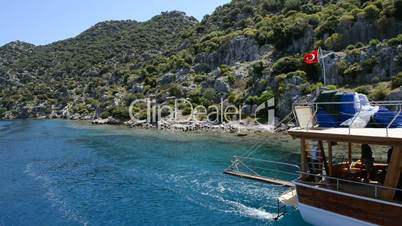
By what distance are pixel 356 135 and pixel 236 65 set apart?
243 ft

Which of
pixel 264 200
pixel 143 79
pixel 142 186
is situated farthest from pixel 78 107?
pixel 264 200

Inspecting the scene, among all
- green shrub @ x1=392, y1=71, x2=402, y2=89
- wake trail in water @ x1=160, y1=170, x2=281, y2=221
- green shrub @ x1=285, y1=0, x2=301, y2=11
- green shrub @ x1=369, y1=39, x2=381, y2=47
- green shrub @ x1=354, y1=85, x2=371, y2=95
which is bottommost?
wake trail in water @ x1=160, y1=170, x2=281, y2=221

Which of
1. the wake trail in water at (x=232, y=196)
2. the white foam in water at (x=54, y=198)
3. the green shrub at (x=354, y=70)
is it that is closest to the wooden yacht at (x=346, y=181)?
the wake trail in water at (x=232, y=196)

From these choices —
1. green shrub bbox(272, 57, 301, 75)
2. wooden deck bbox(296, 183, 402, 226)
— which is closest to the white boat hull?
wooden deck bbox(296, 183, 402, 226)

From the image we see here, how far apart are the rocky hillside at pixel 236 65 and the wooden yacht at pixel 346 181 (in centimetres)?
790

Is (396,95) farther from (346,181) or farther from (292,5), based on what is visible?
(292,5)

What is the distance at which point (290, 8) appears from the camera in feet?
335

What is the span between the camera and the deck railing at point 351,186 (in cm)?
1592

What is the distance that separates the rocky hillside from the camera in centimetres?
6366

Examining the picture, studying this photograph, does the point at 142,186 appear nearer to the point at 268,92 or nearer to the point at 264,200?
the point at 264,200

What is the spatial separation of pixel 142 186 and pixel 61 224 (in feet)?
27.7

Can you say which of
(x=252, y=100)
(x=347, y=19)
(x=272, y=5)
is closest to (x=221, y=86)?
(x=252, y=100)

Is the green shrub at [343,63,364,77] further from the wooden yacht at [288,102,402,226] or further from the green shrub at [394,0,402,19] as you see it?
the wooden yacht at [288,102,402,226]

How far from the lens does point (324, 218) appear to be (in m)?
17.7
